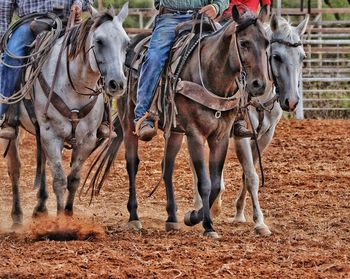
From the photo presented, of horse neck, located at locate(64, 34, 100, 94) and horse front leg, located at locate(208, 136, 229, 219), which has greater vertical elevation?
horse neck, located at locate(64, 34, 100, 94)

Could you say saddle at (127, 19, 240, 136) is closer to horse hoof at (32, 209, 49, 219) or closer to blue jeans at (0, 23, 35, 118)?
blue jeans at (0, 23, 35, 118)

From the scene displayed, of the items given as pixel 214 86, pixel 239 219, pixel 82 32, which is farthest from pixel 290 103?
pixel 82 32

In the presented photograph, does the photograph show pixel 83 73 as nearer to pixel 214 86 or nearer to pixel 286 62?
pixel 214 86

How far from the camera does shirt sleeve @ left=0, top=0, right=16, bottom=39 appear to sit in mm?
10109

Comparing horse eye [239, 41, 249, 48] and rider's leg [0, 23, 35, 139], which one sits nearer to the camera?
horse eye [239, 41, 249, 48]

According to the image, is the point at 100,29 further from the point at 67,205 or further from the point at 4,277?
the point at 4,277

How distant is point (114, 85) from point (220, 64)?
1.03 meters

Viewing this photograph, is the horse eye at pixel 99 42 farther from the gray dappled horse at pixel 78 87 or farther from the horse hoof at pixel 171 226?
the horse hoof at pixel 171 226

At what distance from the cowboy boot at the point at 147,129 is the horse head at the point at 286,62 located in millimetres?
1149

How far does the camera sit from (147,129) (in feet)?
30.2

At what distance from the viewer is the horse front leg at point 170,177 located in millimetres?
9724

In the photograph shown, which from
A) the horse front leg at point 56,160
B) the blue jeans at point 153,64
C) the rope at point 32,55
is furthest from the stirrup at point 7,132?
the blue jeans at point 153,64

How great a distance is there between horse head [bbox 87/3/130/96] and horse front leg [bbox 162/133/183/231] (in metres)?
1.49

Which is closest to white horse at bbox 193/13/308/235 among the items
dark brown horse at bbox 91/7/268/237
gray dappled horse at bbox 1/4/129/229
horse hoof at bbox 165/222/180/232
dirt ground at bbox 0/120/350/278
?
dirt ground at bbox 0/120/350/278
